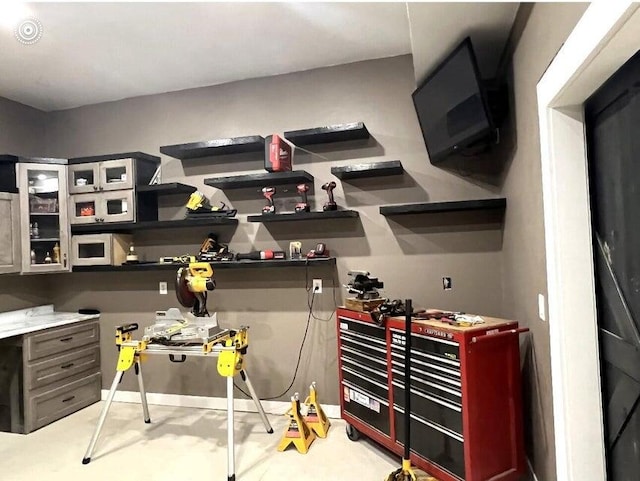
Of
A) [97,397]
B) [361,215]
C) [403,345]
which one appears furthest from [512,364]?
[97,397]

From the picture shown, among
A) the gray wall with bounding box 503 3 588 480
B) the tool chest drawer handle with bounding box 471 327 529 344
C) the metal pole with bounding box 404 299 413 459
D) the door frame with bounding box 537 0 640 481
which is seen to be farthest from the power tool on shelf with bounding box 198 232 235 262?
the door frame with bounding box 537 0 640 481

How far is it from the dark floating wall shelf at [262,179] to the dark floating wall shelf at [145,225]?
0.31 meters

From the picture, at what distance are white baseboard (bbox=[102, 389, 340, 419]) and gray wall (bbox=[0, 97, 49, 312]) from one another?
3.99 ft

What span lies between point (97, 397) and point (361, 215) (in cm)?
318

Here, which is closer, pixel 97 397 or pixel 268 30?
pixel 268 30

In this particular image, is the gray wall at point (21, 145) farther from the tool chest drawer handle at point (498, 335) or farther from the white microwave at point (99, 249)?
the tool chest drawer handle at point (498, 335)

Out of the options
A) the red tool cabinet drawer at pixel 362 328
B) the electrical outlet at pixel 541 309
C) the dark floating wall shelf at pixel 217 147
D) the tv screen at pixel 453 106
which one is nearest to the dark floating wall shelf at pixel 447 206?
the tv screen at pixel 453 106

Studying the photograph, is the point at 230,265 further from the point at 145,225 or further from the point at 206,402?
the point at 206,402

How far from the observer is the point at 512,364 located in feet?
7.40

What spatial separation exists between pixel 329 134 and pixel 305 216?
698 millimetres

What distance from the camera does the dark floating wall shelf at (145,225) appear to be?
3.54m

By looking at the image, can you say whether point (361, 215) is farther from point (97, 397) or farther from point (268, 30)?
point (97, 397)

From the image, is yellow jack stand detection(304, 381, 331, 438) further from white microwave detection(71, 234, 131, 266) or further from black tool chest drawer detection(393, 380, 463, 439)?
white microwave detection(71, 234, 131, 266)

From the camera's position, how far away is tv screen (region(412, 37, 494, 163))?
2.34m
